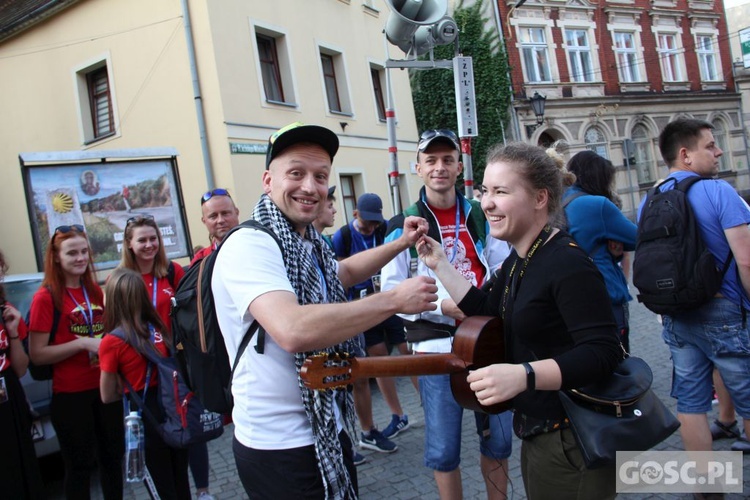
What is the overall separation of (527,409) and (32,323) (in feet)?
10.2

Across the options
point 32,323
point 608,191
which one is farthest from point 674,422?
point 32,323

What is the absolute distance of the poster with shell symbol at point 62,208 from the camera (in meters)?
7.80

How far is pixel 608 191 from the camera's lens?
3.70m

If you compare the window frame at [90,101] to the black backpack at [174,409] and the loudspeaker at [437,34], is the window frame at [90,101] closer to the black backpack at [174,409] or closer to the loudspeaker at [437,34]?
the loudspeaker at [437,34]

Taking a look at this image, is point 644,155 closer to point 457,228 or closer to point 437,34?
point 437,34

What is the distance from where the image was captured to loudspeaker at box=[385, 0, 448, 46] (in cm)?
396

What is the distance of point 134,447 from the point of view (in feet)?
10.3

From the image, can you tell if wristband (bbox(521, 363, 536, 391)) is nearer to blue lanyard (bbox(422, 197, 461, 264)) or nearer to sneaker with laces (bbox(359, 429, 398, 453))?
blue lanyard (bbox(422, 197, 461, 264))

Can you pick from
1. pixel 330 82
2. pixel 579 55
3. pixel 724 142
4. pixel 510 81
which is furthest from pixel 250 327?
pixel 724 142

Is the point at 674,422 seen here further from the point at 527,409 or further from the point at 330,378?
the point at 330,378

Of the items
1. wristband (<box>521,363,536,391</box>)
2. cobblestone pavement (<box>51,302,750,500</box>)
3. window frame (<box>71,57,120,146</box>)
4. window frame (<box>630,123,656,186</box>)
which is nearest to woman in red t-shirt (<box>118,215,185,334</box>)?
cobblestone pavement (<box>51,302,750,500</box>)

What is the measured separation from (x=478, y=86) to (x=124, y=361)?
20845 mm

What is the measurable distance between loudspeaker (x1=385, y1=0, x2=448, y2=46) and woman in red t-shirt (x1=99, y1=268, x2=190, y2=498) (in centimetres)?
244

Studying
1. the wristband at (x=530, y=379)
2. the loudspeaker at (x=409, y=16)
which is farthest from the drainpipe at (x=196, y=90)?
the wristband at (x=530, y=379)
